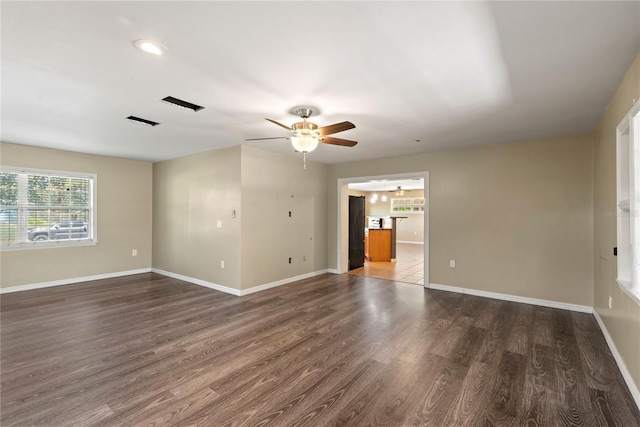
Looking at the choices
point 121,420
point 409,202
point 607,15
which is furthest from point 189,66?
point 409,202

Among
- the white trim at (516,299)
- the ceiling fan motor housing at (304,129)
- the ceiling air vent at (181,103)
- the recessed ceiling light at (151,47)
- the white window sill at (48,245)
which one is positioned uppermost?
the ceiling air vent at (181,103)

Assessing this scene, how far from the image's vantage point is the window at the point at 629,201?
7.30 ft

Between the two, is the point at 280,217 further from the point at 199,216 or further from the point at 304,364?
the point at 304,364

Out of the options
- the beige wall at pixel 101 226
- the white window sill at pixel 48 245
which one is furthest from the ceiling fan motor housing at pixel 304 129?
the white window sill at pixel 48 245

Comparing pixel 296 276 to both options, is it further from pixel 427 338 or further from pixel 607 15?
pixel 607 15

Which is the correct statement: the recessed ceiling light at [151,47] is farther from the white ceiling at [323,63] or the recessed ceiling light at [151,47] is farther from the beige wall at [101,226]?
the beige wall at [101,226]

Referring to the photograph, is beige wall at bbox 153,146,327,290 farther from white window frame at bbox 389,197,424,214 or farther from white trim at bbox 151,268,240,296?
white window frame at bbox 389,197,424,214

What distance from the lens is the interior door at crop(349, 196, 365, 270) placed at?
23.1 feet

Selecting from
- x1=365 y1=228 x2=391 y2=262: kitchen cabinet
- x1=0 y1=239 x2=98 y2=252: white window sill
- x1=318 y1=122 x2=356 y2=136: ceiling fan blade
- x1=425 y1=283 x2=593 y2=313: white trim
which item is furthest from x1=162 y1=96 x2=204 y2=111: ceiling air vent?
x1=365 y1=228 x2=391 y2=262: kitchen cabinet

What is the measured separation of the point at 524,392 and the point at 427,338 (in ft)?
3.34

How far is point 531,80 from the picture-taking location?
2475 mm

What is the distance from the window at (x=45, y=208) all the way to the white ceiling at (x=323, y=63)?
6.02 ft

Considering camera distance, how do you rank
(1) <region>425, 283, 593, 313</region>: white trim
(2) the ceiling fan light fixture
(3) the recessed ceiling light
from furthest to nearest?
1. (1) <region>425, 283, 593, 313</region>: white trim
2. (2) the ceiling fan light fixture
3. (3) the recessed ceiling light

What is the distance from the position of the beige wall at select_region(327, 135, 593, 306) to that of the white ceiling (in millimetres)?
680
